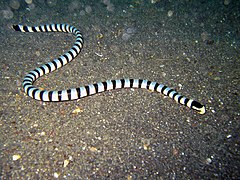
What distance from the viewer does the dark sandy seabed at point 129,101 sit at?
2.77 metres

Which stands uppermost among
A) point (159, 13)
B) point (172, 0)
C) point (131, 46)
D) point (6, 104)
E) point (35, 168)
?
point (172, 0)

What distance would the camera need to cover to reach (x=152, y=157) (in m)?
2.88

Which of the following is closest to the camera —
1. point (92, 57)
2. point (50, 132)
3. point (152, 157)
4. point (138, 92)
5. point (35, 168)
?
point (35, 168)

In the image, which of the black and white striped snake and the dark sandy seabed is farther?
the black and white striped snake

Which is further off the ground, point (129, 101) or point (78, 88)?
point (78, 88)

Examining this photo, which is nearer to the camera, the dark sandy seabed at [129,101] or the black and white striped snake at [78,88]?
the dark sandy seabed at [129,101]

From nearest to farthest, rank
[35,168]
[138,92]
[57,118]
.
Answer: [35,168] < [57,118] < [138,92]

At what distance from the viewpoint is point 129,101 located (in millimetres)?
3881

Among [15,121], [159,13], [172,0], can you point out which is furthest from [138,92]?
[172,0]

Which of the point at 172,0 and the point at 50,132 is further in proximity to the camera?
the point at 172,0

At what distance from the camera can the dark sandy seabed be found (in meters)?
2.77

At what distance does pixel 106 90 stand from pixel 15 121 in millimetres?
1737

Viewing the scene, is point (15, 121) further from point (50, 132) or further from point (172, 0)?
point (172, 0)

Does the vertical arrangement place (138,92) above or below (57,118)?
above
